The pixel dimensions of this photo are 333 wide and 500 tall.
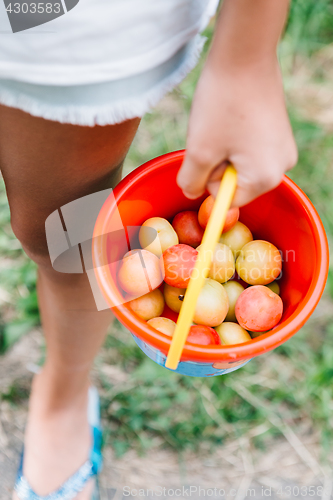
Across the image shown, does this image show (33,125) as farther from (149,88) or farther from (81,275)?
(81,275)

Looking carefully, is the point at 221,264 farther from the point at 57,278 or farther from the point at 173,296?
the point at 57,278

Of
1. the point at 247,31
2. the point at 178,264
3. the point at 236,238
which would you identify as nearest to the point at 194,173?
the point at 247,31

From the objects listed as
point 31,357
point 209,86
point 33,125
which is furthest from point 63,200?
point 31,357

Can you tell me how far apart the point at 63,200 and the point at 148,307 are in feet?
0.78

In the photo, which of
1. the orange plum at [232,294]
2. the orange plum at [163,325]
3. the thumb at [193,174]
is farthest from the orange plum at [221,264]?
the thumb at [193,174]

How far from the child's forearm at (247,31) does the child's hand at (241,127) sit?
0.01 metres

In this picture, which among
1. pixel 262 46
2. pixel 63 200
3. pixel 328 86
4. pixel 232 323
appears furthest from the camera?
pixel 328 86

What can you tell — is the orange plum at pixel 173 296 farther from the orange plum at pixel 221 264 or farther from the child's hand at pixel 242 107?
the child's hand at pixel 242 107

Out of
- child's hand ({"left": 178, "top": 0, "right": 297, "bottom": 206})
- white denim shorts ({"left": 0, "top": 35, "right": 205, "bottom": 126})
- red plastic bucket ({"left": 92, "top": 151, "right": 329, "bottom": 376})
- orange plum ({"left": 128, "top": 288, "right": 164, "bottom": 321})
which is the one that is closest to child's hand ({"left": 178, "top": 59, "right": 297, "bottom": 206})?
child's hand ({"left": 178, "top": 0, "right": 297, "bottom": 206})

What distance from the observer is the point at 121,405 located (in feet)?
3.77

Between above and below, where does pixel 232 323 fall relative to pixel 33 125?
below

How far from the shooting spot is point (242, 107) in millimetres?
463

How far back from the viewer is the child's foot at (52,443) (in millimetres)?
1037

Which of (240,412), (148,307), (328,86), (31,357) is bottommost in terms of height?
(240,412)
